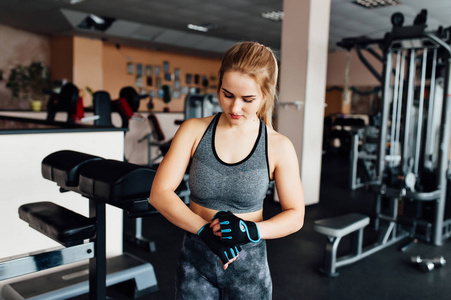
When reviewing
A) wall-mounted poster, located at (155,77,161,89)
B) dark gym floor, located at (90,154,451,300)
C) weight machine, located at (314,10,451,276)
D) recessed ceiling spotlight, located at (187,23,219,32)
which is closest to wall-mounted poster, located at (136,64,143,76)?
wall-mounted poster, located at (155,77,161,89)

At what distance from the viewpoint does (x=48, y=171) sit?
4.92 feet

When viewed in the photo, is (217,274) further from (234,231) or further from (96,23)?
(96,23)

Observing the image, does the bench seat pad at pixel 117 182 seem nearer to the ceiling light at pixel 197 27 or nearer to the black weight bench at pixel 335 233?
the black weight bench at pixel 335 233

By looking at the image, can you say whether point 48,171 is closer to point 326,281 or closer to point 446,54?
point 326,281

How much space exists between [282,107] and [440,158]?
1.76 meters

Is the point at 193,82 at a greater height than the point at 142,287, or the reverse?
the point at 193,82

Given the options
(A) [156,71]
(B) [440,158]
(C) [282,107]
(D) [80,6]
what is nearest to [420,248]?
(B) [440,158]

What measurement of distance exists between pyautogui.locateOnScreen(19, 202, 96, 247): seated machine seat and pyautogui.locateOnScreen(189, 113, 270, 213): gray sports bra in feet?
2.12

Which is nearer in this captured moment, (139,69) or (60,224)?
(60,224)

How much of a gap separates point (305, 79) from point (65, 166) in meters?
3.20

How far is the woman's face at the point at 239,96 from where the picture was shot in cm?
90

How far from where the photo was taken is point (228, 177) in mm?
949

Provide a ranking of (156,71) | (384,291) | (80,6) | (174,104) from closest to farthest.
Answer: (384,291), (80,6), (156,71), (174,104)

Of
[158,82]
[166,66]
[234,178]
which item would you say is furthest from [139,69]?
[234,178]
